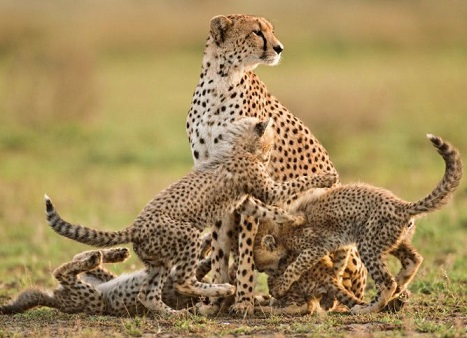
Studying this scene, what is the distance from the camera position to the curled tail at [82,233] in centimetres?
587

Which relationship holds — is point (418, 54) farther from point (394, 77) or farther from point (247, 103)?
point (247, 103)

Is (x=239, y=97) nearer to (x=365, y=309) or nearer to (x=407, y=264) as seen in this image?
(x=407, y=264)

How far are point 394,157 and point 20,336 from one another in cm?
885

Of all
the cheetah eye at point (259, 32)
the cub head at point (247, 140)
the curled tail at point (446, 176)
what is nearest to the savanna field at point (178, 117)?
the curled tail at point (446, 176)

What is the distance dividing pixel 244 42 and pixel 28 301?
2.00 meters

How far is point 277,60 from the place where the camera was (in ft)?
22.4

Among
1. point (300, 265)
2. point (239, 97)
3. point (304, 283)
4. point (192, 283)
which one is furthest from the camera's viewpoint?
point (239, 97)

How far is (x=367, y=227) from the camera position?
19.7ft

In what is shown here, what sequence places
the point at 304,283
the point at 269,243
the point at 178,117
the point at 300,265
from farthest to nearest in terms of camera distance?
the point at 178,117
the point at 269,243
the point at 304,283
the point at 300,265

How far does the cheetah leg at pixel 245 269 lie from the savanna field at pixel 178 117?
163 millimetres

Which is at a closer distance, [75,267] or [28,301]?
[75,267]

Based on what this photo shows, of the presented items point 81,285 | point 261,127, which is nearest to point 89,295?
point 81,285

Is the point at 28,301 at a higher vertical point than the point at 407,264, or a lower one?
higher

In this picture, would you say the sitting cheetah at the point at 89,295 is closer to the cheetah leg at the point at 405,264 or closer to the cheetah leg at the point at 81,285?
the cheetah leg at the point at 81,285
